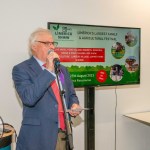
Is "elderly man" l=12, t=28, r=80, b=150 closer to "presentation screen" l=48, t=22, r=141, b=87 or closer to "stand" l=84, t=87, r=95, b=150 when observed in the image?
"presentation screen" l=48, t=22, r=141, b=87

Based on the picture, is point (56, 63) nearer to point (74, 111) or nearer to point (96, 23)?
point (74, 111)

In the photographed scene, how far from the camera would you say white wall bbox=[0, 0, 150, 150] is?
8.64 ft

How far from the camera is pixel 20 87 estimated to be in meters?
1.96

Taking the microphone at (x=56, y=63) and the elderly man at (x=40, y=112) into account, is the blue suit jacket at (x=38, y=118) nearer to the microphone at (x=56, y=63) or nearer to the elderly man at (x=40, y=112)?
the elderly man at (x=40, y=112)

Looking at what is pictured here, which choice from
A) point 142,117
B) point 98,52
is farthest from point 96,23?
point 142,117

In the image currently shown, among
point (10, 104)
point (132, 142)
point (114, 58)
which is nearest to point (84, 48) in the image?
point (114, 58)

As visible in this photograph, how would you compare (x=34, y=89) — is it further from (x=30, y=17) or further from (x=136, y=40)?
(x=136, y=40)

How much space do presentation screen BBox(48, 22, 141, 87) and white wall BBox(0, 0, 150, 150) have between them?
225 mm

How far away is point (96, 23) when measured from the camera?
3.09 meters

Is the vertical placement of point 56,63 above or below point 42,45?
below

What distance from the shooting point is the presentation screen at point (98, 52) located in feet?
8.94

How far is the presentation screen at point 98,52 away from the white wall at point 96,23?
225 mm

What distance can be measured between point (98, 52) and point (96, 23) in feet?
1.35

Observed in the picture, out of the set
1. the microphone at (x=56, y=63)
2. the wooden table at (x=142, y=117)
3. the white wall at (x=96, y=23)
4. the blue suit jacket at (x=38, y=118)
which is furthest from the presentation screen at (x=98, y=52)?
the microphone at (x=56, y=63)
